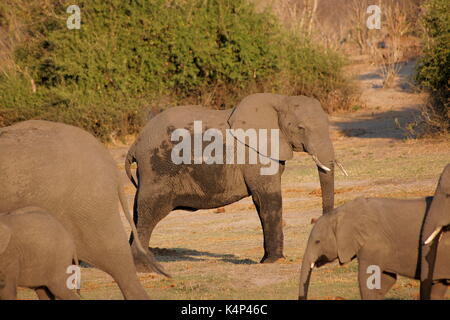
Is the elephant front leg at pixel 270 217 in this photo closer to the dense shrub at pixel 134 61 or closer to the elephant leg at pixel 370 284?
the elephant leg at pixel 370 284

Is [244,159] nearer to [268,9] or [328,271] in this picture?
[328,271]

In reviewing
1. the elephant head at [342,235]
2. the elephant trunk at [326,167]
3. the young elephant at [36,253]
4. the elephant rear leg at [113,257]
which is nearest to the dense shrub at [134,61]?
the elephant trunk at [326,167]

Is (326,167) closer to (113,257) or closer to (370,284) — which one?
(370,284)

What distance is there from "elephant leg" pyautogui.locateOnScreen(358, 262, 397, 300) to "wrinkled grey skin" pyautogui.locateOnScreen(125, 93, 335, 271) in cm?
330

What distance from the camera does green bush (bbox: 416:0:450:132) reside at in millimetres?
20781

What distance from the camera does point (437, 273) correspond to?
7.82 m

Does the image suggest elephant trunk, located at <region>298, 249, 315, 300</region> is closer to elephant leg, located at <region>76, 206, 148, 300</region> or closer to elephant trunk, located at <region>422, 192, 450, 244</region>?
elephant trunk, located at <region>422, 192, 450, 244</region>

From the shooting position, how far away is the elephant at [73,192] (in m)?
8.15

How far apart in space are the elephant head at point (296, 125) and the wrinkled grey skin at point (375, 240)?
3.11 metres

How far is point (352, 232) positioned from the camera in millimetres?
8117

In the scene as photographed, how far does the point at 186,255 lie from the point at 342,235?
4959 mm

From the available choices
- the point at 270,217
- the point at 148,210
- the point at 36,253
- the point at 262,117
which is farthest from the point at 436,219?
the point at 148,210

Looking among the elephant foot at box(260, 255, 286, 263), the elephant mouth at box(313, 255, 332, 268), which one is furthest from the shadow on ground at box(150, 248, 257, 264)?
the elephant mouth at box(313, 255, 332, 268)
